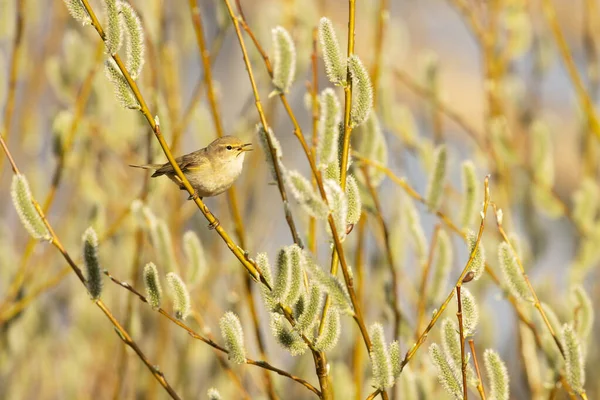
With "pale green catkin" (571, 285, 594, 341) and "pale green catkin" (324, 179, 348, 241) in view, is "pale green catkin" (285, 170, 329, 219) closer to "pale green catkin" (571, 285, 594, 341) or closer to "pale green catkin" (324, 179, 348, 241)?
"pale green catkin" (324, 179, 348, 241)

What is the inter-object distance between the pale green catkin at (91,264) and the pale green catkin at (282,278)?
0.30 meters

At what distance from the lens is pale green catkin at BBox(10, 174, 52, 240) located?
1.21 metres

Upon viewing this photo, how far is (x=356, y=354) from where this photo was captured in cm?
173

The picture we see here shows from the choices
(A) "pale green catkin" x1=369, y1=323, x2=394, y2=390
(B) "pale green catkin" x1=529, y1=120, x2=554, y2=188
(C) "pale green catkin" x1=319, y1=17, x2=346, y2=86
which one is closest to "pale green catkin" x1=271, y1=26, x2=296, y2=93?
(C) "pale green catkin" x1=319, y1=17, x2=346, y2=86

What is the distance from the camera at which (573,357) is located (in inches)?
48.8

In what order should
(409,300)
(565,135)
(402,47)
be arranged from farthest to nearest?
1. (565,135)
2. (402,47)
3. (409,300)

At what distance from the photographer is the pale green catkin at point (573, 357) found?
1.23 meters

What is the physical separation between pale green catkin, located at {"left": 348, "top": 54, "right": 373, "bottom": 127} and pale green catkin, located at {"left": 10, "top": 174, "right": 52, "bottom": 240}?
1.77ft

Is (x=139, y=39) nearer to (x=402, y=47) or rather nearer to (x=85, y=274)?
(x=85, y=274)

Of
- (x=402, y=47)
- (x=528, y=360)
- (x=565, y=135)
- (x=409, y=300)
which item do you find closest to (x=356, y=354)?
(x=528, y=360)

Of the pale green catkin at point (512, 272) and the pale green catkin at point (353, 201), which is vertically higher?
the pale green catkin at point (512, 272)

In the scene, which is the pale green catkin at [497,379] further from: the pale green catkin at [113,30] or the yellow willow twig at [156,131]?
the pale green catkin at [113,30]

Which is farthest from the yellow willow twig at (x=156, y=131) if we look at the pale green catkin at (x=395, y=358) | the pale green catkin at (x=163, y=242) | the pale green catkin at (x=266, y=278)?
the pale green catkin at (x=163, y=242)

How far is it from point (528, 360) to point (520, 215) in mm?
562
